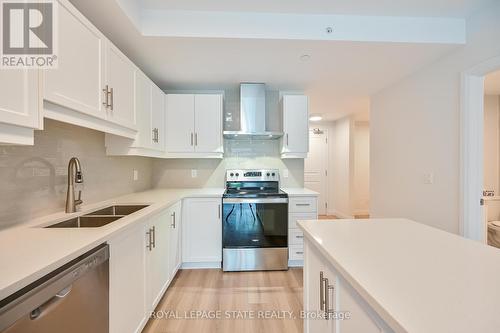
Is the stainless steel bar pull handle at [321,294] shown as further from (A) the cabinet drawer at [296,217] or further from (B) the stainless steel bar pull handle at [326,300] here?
(A) the cabinet drawer at [296,217]

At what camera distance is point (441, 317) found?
0.51 metres

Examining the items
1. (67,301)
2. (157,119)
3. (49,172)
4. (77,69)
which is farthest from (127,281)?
(157,119)

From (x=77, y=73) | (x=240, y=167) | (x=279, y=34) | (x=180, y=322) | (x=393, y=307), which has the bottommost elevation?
(x=180, y=322)

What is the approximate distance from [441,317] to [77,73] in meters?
1.80

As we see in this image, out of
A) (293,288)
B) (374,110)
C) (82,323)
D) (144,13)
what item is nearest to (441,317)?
(82,323)

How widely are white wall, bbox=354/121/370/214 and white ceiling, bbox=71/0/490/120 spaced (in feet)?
7.12

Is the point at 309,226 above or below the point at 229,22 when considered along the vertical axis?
below

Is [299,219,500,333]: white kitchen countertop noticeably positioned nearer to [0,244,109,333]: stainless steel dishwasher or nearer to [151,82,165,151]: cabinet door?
[0,244,109,333]: stainless steel dishwasher

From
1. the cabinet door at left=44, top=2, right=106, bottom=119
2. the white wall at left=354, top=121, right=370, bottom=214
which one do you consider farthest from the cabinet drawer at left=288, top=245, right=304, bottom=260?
the white wall at left=354, top=121, right=370, bottom=214

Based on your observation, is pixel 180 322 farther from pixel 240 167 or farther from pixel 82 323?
pixel 240 167

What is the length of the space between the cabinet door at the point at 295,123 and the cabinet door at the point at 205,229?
3.89ft

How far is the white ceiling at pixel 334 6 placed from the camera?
176cm

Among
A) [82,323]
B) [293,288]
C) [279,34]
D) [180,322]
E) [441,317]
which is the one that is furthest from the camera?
[293,288]

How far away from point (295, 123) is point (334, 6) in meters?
1.36
